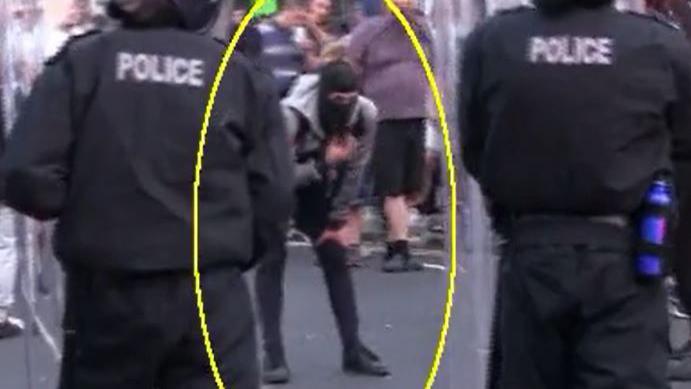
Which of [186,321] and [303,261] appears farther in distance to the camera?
[303,261]

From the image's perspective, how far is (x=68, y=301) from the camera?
5070 millimetres

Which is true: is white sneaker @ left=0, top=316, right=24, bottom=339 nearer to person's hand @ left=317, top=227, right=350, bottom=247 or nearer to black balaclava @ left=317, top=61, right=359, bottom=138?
person's hand @ left=317, top=227, right=350, bottom=247

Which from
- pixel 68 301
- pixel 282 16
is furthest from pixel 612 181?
pixel 282 16

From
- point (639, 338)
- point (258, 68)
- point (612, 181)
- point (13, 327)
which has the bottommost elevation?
point (13, 327)

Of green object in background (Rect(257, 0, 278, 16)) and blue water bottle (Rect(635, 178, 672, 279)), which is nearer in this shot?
blue water bottle (Rect(635, 178, 672, 279))

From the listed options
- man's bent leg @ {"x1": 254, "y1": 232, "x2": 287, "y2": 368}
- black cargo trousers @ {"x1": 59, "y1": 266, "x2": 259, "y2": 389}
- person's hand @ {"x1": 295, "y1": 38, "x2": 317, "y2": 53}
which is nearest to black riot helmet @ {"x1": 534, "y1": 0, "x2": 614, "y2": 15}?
black cargo trousers @ {"x1": 59, "y1": 266, "x2": 259, "y2": 389}

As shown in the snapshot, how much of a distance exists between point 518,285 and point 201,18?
1248 millimetres

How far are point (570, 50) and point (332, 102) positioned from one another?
8.95ft

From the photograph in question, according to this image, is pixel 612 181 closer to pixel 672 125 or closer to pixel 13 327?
pixel 672 125

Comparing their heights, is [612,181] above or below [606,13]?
below

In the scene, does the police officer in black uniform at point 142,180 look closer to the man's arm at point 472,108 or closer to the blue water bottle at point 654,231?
the man's arm at point 472,108

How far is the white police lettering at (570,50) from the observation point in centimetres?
493

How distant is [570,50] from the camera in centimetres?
495

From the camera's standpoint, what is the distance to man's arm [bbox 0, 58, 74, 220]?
4.79 meters
